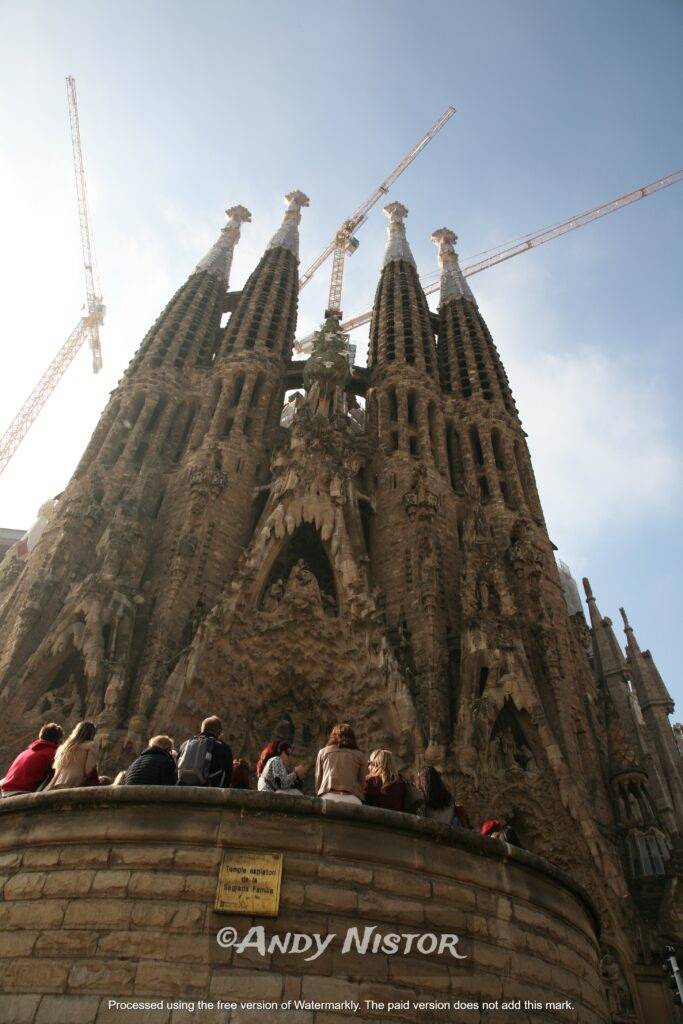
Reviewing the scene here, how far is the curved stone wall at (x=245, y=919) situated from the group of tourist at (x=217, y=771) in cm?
19

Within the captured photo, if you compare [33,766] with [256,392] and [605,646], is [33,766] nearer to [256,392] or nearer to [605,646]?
[256,392]

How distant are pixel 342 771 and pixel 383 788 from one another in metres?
0.57

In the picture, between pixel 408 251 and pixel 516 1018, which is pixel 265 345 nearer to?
pixel 408 251

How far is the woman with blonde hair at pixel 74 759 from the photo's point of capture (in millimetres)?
6500

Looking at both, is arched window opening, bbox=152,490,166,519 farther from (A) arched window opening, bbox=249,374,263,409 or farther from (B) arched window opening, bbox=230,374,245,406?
(A) arched window opening, bbox=249,374,263,409

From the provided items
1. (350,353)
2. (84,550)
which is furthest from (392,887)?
(350,353)

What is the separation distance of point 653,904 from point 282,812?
9752 millimetres

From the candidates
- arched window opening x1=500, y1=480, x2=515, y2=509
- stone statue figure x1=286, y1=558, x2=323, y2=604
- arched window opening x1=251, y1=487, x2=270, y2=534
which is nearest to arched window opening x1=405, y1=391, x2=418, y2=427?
arched window opening x1=500, y1=480, x2=515, y2=509

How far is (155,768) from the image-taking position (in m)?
6.47

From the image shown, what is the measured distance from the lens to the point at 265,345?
2673 cm

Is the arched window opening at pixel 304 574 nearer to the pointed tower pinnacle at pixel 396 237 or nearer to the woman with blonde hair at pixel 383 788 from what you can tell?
the woman with blonde hair at pixel 383 788

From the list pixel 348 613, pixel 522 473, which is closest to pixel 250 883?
pixel 348 613

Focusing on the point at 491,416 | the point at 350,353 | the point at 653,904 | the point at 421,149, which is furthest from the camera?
the point at 421,149

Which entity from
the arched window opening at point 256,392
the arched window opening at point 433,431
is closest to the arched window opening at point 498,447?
the arched window opening at point 433,431
